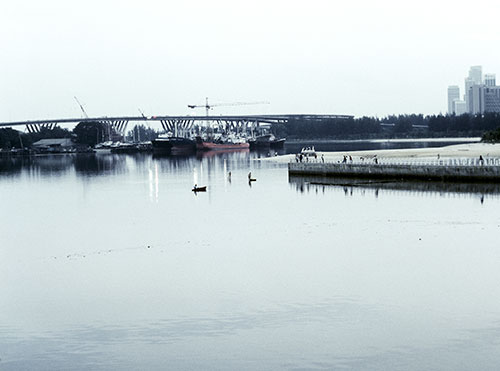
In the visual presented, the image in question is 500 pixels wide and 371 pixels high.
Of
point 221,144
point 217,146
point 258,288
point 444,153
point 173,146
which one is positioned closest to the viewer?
point 258,288

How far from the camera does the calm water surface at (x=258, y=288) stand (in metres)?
16.5

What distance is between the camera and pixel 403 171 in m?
52.3

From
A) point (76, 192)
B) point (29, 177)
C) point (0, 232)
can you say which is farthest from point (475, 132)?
point (0, 232)

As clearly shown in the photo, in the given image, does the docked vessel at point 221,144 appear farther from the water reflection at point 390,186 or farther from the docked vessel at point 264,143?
the water reflection at point 390,186

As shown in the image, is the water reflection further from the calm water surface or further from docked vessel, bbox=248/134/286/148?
docked vessel, bbox=248/134/286/148

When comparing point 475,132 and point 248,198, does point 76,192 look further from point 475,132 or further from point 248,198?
point 475,132

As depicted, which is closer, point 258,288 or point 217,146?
point 258,288

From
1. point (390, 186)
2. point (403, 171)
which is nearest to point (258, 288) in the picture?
point (390, 186)

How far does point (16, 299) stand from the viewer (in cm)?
2152

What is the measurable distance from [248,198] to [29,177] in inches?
1544

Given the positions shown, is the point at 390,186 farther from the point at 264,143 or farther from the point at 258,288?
the point at 264,143

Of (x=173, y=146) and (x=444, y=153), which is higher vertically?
(x=173, y=146)

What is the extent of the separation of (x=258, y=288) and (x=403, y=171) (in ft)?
106

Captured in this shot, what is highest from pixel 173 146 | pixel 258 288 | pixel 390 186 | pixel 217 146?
pixel 173 146
